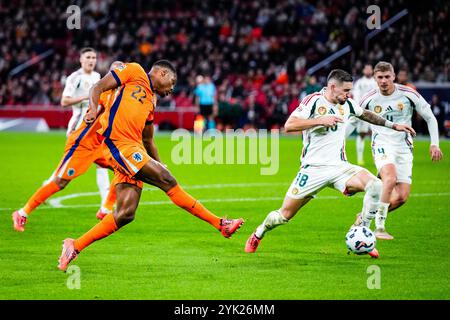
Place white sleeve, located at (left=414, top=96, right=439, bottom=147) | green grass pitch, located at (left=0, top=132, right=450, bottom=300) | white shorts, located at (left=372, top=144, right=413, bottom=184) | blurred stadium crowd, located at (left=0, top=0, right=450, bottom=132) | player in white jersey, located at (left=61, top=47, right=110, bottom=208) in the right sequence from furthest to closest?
blurred stadium crowd, located at (left=0, top=0, right=450, bottom=132)
player in white jersey, located at (left=61, top=47, right=110, bottom=208)
white shorts, located at (left=372, top=144, right=413, bottom=184)
white sleeve, located at (left=414, top=96, right=439, bottom=147)
green grass pitch, located at (left=0, top=132, right=450, bottom=300)

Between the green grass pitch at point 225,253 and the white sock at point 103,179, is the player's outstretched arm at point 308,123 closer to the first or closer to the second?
the green grass pitch at point 225,253

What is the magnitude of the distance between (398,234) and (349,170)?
6.86 feet

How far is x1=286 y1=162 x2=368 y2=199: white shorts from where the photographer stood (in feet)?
32.4

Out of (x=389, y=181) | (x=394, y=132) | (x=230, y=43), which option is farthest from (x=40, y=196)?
(x=230, y=43)

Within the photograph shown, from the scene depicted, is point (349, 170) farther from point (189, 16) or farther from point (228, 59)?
point (189, 16)

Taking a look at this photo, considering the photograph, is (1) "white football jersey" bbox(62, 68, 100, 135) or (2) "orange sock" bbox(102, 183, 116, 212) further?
(1) "white football jersey" bbox(62, 68, 100, 135)

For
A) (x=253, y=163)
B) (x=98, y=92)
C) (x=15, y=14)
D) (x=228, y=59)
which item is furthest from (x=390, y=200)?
(x=15, y=14)

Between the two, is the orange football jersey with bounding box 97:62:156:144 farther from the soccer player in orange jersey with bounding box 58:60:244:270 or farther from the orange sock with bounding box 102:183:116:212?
the orange sock with bounding box 102:183:116:212

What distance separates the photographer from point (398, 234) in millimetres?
11633

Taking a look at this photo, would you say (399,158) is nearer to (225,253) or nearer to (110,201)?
(225,253)

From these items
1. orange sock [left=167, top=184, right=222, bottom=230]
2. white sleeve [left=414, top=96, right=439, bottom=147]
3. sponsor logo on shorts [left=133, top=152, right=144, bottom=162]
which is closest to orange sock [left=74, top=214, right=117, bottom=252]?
sponsor logo on shorts [left=133, top=152, right=144, bottom=162]

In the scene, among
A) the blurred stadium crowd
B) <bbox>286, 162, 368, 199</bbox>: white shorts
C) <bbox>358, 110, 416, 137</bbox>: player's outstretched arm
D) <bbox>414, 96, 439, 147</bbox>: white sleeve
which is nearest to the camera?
<bbox>286, 162, 368, 199</bbox>: white shorts

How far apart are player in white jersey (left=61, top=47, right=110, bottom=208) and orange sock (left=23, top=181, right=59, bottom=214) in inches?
53.7

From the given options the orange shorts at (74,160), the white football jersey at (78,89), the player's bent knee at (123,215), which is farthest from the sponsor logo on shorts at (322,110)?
the white football jersey at (78,89)
